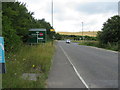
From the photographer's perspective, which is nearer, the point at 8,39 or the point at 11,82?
the point at 11,82

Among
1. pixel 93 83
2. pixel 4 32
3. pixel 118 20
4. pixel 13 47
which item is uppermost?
pixel 118 20

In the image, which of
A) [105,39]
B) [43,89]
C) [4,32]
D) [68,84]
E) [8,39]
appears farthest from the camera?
[105,39]

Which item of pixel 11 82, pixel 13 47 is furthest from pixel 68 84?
pixel 13 47

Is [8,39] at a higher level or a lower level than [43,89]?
higher

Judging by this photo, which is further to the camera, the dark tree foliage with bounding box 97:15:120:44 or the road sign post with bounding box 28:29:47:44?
the dark tree foliage with bounding box 97:15:120:44

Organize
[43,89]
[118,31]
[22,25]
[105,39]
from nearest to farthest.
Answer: [43,89], [22,25], [118,31], [105,39]

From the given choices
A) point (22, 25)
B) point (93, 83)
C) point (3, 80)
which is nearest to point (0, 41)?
point (3, 80)

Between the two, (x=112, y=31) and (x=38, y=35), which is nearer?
(x=38, y=35)

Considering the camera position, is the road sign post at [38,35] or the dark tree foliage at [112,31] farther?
the dark tree foliage at [112,31]

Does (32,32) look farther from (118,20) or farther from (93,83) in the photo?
(118,20)

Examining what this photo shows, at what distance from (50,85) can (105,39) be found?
1223 inches

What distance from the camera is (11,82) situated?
575cm

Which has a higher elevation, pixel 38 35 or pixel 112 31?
pixel 112 31

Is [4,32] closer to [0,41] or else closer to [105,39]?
[0,41]
